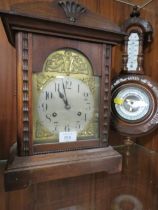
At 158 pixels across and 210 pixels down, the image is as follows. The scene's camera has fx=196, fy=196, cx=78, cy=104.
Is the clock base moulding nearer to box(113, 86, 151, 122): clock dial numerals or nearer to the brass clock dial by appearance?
the brass clock dial

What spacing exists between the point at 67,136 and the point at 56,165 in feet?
0.28

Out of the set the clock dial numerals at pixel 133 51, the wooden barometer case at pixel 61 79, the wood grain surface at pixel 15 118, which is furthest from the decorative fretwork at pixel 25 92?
the clock dial numerals at pixel 133 51

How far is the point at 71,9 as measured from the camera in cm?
50

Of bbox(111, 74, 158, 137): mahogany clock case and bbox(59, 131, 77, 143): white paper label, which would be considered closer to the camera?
bbox(59, 131, 77, 143): white paper label

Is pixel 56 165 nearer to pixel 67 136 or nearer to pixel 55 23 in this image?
pixel 67 136

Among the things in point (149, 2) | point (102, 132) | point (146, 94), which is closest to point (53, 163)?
point (102, 132)

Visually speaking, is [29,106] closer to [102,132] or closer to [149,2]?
[102,132]

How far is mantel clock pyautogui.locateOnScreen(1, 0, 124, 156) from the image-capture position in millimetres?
482

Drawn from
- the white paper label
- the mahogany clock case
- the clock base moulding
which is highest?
the mahogany clock case

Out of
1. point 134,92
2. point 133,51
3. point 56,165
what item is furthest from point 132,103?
point 56,165

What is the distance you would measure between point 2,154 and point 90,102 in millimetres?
377

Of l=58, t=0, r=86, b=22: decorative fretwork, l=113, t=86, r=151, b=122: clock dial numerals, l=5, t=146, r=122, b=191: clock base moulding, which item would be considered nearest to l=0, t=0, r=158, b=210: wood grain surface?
l=5, t=146, r=122, b=191: clock base moulding

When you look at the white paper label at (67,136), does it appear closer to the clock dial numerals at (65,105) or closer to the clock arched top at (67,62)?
the clock dial numerals at (65,105)

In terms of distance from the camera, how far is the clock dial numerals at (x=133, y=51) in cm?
76
